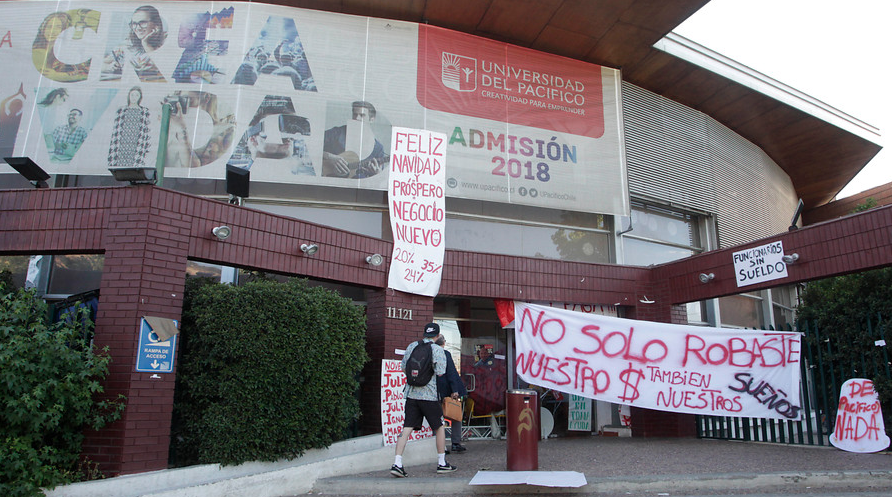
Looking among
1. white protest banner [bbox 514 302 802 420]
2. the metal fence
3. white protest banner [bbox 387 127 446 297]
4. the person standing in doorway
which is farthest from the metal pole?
the metal fence

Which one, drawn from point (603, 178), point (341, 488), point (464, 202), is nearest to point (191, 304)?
point (341, 488)

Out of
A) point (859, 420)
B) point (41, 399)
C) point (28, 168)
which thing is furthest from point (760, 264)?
point (28, 168)

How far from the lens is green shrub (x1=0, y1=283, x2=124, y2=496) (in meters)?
5.46

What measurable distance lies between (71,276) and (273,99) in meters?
4.54

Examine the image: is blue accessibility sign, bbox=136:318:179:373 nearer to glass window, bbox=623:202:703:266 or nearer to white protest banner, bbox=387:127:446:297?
white protest banner, bbox=387:127:446:297

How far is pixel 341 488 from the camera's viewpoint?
22.1ft

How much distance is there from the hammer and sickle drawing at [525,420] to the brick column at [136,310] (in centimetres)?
381

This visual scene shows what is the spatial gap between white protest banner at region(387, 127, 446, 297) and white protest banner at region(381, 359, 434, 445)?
130 centimetres

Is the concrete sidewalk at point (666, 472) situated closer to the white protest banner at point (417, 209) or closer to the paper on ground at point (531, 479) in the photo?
the paper on ground at point (531, 479)

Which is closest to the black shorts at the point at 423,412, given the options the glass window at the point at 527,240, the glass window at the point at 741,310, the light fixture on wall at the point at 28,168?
the glass window at the point at 527,240

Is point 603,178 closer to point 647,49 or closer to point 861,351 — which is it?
point 647,49

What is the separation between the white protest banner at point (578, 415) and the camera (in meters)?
11.8

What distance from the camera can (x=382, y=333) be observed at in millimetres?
9344

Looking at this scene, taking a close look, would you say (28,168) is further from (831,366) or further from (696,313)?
(696,313)
